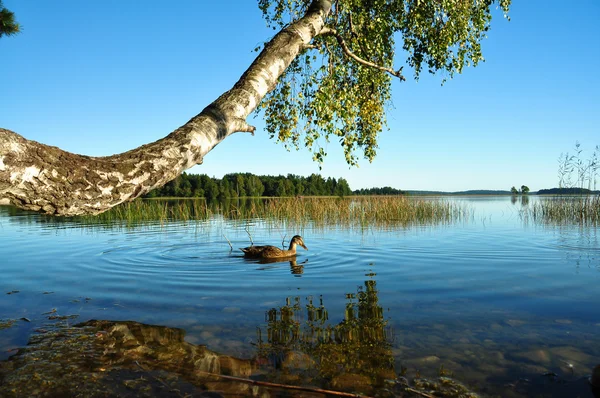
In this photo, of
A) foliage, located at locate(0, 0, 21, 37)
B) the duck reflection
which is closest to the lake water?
the duck reflection

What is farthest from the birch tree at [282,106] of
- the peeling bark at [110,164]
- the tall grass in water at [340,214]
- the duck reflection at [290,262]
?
the tall grass in water at [340,214]

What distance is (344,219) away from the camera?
77.2ft

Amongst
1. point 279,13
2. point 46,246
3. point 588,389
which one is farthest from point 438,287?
point 46,246

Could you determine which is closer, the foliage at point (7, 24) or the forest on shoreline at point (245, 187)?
the foliage at point (7, 24)

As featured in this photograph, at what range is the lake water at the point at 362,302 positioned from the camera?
455cm

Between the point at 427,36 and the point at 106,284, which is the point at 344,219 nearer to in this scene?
the point at 427,36

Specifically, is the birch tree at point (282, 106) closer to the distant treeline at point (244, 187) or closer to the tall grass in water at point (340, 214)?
the tall grass in water at point (340, 214)

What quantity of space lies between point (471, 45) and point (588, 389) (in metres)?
8.50

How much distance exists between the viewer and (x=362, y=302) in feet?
22.6

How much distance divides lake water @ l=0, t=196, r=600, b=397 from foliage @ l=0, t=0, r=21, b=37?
14.5 feet

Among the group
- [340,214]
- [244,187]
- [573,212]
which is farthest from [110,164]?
[244,187]

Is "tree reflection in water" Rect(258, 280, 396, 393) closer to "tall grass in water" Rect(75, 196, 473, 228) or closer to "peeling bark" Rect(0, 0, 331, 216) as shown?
"peeling bark" Rect(0, 0, 331, 216)

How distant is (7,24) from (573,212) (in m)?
27.7

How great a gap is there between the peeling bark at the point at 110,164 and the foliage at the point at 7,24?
4.29m
